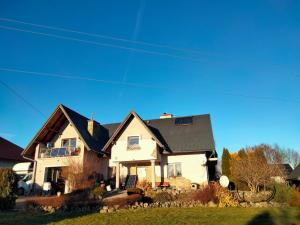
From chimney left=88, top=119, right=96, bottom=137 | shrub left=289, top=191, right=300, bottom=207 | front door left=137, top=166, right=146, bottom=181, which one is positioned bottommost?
shrub left=289, top=191, right=300, bottom=207

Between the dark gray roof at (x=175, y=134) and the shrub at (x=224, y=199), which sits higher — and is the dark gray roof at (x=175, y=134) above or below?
above

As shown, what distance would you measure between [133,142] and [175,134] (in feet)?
14.9

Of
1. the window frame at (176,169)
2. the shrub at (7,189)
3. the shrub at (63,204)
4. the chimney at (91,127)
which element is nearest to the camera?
the shrub at (7,189)

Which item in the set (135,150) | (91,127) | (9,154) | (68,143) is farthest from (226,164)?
(9,154)

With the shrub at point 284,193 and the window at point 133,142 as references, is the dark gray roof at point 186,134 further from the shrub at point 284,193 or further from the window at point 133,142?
the shrub at point 284,193

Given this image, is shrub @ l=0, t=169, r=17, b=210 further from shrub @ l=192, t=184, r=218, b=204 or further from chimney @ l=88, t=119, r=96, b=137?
chimney @ l=88, t=119, r=96, b=137

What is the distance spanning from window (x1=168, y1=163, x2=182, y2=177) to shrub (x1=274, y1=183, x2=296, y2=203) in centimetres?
852

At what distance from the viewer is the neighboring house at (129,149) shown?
22484 mm

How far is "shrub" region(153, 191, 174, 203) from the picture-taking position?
629 inches

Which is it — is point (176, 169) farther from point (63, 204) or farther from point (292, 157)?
point (292, 157)

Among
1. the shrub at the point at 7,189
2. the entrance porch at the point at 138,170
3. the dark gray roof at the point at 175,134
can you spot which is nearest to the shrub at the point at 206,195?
the dark gray roof at the point at 175,134

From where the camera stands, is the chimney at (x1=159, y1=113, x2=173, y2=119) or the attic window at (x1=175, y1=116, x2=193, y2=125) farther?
the chimney at (x1=159, y1=113, x2=173, y2=119)

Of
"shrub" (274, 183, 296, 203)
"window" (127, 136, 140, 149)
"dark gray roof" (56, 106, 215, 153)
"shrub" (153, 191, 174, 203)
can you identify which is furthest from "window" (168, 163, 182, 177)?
"shrub" (274, 183, 296, 203)

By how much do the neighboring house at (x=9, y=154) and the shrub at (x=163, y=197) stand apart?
22.8 m
